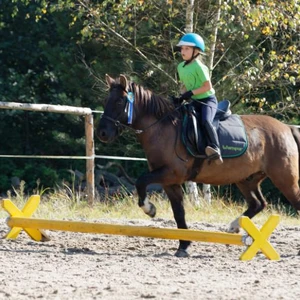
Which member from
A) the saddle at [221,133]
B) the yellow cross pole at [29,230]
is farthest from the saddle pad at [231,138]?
the yellow cross pole at [29,230]

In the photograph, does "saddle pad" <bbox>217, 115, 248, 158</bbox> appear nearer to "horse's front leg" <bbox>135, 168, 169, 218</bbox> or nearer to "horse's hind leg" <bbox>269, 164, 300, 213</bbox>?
"horse's hind leg" <bbox>269, 164, 300, 213</bbox>

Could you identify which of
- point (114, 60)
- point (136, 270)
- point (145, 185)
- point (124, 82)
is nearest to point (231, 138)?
point (145, 185)

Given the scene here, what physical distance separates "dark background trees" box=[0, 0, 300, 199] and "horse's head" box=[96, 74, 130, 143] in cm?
562

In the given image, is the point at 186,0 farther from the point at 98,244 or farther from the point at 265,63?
the point at 98,244

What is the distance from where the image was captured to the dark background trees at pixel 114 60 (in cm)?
1564

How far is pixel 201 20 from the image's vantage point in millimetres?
16672

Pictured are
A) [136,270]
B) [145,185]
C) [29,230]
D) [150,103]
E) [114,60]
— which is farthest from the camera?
[114,60]

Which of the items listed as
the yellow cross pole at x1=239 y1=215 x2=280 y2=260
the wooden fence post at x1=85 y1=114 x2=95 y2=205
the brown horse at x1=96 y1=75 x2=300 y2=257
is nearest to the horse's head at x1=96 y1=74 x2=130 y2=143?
the brown horse at x1=96 y1=75 x2=300 y2=257

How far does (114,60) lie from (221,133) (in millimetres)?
9654

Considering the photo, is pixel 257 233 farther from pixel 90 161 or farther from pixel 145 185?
pixel 90 161

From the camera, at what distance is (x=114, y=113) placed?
9.28 m

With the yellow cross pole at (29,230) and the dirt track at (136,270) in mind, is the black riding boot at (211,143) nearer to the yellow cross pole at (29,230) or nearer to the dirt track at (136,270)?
the dirt track at (136,270)

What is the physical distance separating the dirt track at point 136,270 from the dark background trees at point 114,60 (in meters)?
5.80

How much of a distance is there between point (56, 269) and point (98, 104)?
12450 mm
